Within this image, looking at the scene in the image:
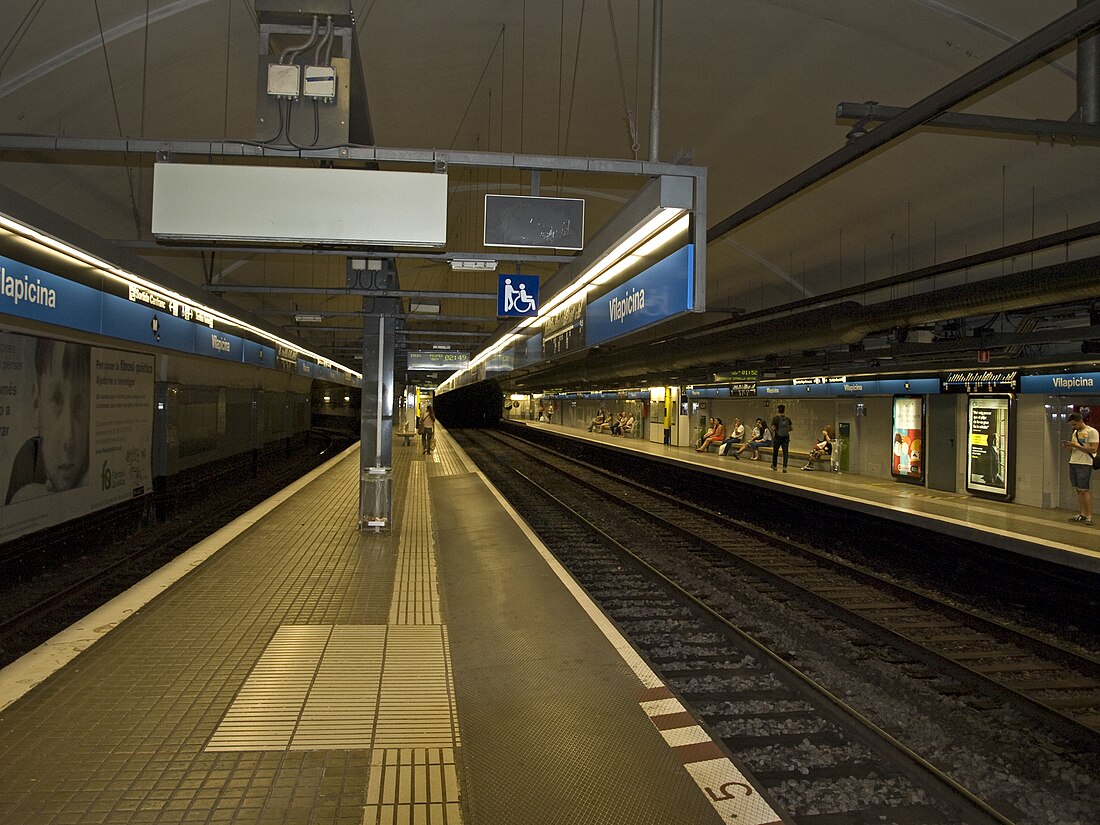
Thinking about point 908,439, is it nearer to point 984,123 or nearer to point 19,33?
point 984,123

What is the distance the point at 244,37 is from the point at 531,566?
6635mm

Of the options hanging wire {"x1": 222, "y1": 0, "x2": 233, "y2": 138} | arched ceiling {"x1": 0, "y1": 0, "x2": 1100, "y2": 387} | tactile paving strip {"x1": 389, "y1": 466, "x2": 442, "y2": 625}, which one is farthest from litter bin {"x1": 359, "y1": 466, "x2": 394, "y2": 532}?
hanging wire {"x1": 222, "y1": 0, "x2": 233, "y2": 138}

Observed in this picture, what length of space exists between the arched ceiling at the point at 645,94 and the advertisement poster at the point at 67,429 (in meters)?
1.91

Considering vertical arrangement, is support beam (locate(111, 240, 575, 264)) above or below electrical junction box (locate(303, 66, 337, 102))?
below

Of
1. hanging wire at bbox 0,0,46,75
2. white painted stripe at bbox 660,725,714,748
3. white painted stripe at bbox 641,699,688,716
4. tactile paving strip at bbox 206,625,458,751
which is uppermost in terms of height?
hanging wire at bbox 0,0,46,75

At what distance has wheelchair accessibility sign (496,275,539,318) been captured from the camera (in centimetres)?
943

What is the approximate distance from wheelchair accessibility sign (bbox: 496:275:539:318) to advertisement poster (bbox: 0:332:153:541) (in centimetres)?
505

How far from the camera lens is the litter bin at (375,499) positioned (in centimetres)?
973

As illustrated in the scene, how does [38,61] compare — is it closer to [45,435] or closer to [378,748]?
[45,435]

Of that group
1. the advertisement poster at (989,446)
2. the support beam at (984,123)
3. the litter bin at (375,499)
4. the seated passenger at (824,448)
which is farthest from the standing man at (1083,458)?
the litter bin at (375,499)

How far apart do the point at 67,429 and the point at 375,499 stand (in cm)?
364

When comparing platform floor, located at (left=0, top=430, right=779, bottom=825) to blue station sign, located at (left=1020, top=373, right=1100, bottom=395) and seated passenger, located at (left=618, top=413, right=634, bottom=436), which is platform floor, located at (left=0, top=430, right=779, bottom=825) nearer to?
blue station sign, located at (left=1020, top=373, right=1100, bottom=395)

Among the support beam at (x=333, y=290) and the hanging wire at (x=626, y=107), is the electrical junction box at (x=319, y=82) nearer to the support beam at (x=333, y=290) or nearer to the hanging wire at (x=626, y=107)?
the hanging wire at (x=626, y=107)

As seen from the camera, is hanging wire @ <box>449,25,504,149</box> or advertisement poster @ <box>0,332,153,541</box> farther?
hanging wire @ <box>449,25,504,149</box>
